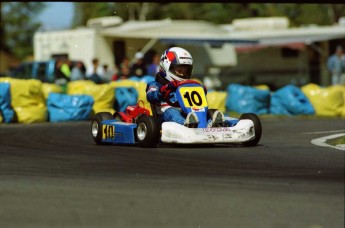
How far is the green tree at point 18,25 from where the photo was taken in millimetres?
72625

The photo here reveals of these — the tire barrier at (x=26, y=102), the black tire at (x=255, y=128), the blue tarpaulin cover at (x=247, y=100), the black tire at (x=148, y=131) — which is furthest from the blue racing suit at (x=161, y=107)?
the blue tarpaulin cover at (x=247, y=100)

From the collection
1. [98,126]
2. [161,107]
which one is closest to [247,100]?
[98,126]

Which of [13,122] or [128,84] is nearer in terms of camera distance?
[13,122]

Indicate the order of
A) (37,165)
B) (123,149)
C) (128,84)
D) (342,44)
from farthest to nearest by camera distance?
(342,44) < (128,84) < (123,149) < (37,165)

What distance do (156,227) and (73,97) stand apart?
12417mm

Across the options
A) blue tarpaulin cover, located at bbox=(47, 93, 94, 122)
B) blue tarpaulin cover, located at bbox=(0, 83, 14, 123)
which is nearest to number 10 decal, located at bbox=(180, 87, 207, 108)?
blue tarpaulin cover, located at bbox=(0, 83, 14, 123)

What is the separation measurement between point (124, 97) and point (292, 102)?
3613mm

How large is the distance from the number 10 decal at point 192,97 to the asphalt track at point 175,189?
3.17 ft

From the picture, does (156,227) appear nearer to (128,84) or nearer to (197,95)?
(197,95)

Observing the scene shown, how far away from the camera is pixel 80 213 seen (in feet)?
22.4

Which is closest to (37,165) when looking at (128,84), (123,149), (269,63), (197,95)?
(123,149)

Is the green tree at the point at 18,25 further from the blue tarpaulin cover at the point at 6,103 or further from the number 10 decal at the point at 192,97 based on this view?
the number 10 decal at the point at 192,97

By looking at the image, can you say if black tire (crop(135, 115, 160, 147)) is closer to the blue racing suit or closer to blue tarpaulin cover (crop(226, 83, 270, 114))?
the blue racing suit

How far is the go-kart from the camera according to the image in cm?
1072
